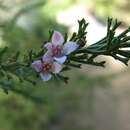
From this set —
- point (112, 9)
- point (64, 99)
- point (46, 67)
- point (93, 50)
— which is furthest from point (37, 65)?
point (112, 9)

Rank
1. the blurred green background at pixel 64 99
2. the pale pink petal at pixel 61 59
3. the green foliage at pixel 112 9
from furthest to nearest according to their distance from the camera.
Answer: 1. the green foliage at pixel 112 9
2. the blurred green background at pixel 64 99
3. the pale pink petal at pixel 61 59

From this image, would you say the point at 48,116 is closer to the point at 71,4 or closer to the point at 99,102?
the point at 99,102

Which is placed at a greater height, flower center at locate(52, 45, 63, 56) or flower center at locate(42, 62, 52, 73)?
flower center at locate(52, 45, 63, 56)

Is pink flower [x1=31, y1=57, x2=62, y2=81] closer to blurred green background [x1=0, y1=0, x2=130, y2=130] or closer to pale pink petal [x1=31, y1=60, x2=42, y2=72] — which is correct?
pale pink petal [x1=31, y1=60, x2=42, y2=72]

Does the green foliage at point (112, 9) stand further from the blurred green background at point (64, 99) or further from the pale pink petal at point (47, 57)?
the pale pink petal at point (47, 57)

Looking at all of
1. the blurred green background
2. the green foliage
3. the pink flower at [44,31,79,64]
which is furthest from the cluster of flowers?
the green foliage

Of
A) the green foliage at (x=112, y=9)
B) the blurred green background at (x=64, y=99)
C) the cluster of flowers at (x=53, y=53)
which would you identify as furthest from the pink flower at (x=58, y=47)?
the green foliage at (x=112, y=9)

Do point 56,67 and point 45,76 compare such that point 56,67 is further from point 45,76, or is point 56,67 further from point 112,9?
point 112,9

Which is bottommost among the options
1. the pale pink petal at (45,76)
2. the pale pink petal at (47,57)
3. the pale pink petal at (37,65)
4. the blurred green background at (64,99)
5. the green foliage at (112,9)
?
the blurred green background at (64,99)
